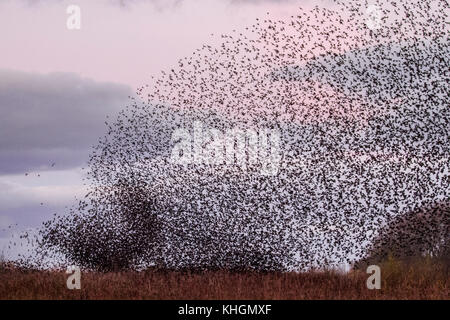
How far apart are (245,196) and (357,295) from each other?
467 cm

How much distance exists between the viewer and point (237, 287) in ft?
39.1

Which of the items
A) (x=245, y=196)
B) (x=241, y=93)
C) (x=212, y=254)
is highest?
(x=241, y=93)

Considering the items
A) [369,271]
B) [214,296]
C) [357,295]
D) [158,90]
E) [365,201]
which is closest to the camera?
[214,296]

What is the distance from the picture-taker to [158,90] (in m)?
16.6

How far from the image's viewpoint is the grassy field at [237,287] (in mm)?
10945

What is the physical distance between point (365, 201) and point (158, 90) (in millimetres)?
5730

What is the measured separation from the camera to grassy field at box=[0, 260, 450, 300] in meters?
10.9

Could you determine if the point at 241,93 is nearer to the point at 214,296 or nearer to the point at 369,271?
the point at 369,271
